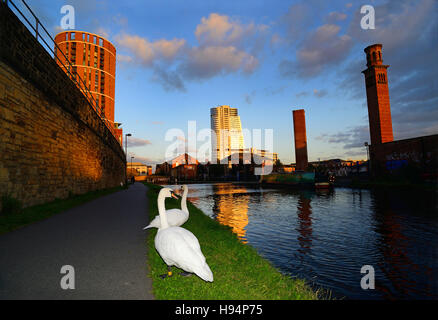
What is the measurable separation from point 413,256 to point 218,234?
5.41 meters

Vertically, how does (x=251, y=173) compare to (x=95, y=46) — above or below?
below

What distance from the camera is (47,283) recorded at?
134 inches

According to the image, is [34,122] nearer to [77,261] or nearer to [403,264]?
[77,261]

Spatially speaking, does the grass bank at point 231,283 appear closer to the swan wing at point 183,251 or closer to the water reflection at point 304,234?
the swan wing at point 183,251

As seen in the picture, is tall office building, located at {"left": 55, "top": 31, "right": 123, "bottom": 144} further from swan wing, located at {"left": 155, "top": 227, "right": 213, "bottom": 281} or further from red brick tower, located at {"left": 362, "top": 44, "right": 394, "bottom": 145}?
swan wing, located at {"left": 155, "top": 227, "right": 213, "bottom": 281}

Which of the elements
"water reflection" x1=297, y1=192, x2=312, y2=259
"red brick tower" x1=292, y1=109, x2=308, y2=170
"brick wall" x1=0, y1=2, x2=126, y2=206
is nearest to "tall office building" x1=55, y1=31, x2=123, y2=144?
"red brick tower" x1=292, y1=109, x2=308, y2=170

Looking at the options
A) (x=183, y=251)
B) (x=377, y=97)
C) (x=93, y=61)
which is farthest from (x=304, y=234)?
(x=93, y=61)

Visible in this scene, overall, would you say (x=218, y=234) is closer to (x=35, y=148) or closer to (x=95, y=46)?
(x=35, y=148)

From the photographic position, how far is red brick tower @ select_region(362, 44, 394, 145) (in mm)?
41562

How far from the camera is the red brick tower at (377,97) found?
41.6 m

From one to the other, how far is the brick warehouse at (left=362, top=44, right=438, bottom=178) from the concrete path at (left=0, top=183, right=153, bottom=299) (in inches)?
1727
